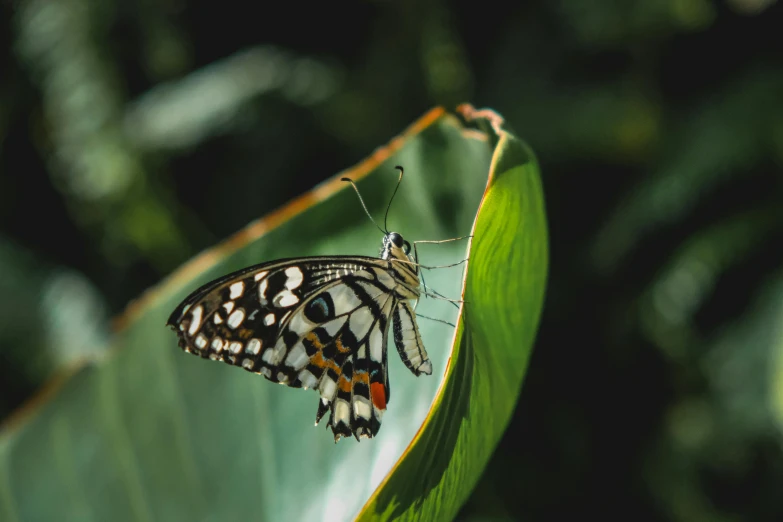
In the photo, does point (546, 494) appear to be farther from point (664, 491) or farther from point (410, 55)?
point (410, 55)

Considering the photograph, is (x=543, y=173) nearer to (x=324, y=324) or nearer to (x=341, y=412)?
(x=324, y=324)

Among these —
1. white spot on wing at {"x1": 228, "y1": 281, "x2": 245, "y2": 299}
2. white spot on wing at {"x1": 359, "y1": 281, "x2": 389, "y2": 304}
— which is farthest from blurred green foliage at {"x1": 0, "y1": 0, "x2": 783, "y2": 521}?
white spot on wing at {"x1": 228, "y1": 281, "x2": 245, "y2": 299}

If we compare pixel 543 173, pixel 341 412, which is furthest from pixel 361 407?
pixel 543 173

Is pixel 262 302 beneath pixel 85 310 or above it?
beneath

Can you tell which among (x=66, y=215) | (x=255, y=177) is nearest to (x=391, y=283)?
(x=255, y=177)

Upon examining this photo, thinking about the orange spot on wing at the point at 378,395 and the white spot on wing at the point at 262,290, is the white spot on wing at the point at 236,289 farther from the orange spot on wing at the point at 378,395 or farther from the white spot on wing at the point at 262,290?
the orange spot on wing at the point at 378,395

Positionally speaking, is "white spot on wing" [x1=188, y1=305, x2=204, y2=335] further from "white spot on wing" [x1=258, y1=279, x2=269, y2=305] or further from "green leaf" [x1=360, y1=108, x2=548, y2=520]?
"green leaf" [x1=360, y1=108, x2=548, y2=520]
